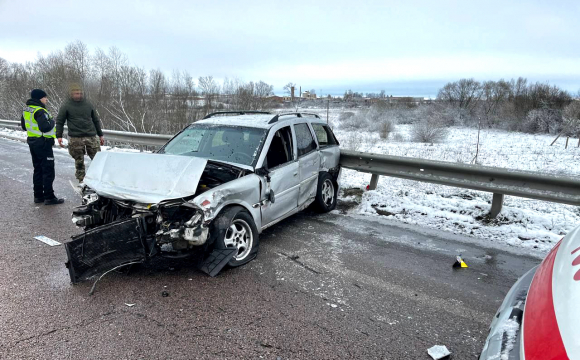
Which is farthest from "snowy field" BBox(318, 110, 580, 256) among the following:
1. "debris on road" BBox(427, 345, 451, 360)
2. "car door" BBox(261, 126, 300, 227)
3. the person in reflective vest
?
the person in reflective vest

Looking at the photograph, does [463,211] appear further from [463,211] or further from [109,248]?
[109,248]

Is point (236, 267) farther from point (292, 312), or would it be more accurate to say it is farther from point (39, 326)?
point (39, 326)

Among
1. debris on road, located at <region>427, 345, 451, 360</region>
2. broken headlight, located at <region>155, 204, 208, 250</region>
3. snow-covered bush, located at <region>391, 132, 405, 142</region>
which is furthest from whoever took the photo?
snow-covered bush, located at <region>391, 132, 405, 142</region>

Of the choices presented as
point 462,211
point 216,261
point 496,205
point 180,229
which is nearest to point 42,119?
point 180,229

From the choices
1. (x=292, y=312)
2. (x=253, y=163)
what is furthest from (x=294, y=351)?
(x=253, y=163)

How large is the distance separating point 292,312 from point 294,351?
526 mm

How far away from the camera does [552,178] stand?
16.5 ft

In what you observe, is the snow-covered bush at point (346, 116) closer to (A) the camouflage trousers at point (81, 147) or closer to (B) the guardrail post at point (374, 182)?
(B) the guardrail post at point (374, 182)

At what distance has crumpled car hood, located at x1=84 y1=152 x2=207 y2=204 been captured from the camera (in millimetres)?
3830

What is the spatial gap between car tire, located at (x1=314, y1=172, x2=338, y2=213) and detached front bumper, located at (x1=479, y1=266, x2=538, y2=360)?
3.94m

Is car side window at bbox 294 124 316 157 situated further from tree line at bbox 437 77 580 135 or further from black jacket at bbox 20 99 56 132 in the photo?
tree line at bbox 437 77 580 135

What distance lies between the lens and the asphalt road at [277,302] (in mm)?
2799

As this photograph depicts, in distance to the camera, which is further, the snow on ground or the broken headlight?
the snow on ground

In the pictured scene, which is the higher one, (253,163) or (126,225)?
(253,163)
